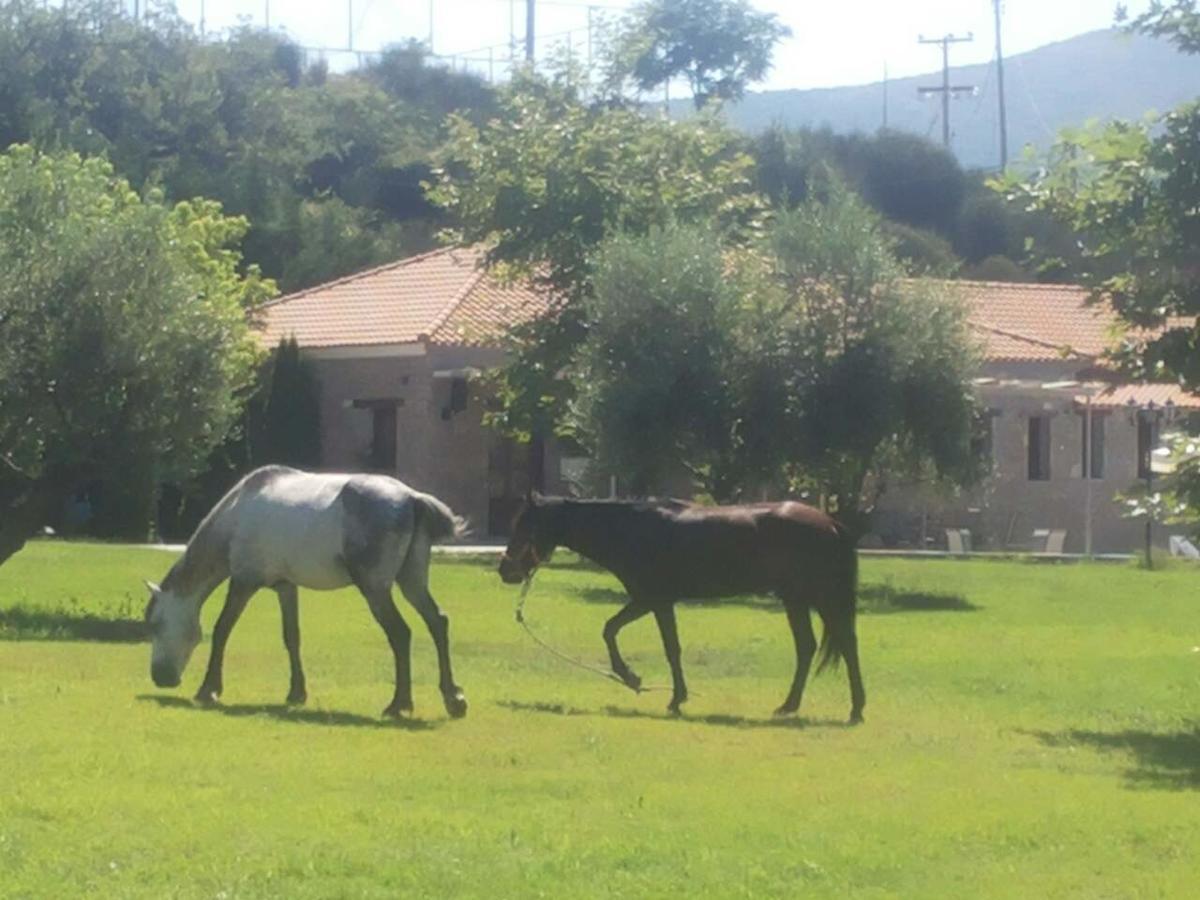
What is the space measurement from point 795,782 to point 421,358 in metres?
34.7

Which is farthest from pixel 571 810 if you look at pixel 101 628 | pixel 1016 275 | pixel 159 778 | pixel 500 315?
pixel 1016 275

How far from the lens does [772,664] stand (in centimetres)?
2403

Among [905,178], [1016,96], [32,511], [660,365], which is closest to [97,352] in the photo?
[32,511]

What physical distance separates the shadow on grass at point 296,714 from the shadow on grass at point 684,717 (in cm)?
133

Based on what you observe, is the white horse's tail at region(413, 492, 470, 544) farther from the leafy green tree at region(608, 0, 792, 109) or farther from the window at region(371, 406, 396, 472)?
the leafy green tree at region(608, 0, 792, 109)

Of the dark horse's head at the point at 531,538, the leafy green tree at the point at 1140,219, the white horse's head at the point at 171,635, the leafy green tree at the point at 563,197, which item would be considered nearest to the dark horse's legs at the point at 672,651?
the dark horse's head at the point at 531,538

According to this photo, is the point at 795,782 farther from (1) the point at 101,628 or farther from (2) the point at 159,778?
(1) the point at 101,628

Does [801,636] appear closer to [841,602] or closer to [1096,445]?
[841,602]

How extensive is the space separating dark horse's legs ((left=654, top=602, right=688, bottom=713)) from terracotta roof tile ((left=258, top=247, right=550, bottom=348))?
2605 centimetres

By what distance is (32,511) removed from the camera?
92.4 feet

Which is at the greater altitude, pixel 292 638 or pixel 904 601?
pixel 292 638

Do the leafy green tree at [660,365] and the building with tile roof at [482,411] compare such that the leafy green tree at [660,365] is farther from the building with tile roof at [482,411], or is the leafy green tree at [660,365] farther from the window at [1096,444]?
the window at [1096,444]

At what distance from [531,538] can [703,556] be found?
54.8 inches

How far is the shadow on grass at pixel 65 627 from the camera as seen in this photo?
2553 centimetres
